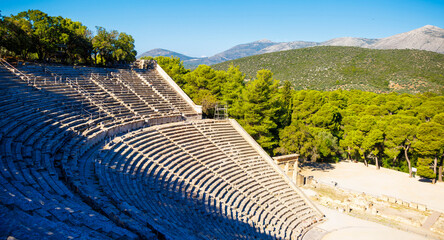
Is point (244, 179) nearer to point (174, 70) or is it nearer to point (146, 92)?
point (146, 92)

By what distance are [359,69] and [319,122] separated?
55998 millimetres

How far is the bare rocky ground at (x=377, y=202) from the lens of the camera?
16.4m

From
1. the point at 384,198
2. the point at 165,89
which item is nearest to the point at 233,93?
the point at 165,89

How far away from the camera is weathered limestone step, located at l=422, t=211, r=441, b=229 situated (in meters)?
17.0

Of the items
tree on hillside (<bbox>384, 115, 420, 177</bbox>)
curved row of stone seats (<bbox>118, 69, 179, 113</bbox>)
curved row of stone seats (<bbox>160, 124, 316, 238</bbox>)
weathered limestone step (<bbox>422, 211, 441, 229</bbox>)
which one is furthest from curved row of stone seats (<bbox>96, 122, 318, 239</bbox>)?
tree on hillside (<bbox>384, 115, 420, 177</bbox>)

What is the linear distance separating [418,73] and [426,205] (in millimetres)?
63609

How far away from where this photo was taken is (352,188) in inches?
877

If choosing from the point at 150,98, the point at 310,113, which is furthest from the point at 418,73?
the point at 150,98

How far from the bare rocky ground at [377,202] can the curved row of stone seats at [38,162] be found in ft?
44.0

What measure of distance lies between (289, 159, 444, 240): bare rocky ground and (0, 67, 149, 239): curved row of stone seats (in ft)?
44.0

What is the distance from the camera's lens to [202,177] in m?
15.6

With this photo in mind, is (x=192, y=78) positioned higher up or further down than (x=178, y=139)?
higher up

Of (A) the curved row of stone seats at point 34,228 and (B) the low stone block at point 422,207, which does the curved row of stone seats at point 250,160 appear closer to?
(B) the low stone block at point 422,207

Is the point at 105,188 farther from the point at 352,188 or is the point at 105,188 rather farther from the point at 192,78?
the point at 192,78
